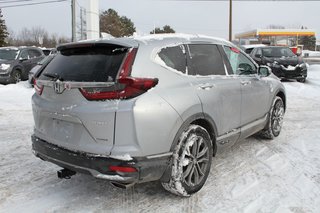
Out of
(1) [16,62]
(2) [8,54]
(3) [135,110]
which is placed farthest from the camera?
(2) [8,54]

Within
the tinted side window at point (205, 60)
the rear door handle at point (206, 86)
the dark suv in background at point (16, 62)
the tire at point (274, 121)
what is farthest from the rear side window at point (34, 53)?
the rear door handle at point (206, 86)

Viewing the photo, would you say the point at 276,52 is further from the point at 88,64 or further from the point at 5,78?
the point at 88,64

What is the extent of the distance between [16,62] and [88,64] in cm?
1258

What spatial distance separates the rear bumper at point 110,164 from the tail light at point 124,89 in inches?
22.1

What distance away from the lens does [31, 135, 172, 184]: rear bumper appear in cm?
301

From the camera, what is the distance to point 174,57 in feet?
11.6

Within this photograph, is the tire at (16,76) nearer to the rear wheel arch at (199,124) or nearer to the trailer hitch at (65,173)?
the trailer hitch at (65,173)

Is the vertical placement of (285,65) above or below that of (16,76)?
above

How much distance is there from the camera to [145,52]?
127 inches

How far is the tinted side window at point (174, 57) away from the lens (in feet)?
11.2

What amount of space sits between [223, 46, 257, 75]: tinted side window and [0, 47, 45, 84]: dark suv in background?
38.8 ft

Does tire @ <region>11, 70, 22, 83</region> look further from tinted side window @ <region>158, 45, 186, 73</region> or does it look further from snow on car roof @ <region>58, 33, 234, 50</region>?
tinted side window @ <region>158, 45, 186, 73</region>

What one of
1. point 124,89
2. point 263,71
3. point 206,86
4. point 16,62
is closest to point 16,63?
point 16,62

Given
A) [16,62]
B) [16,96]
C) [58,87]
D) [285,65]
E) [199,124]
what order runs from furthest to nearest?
[16,62] < [285,65] < [16,96] < [199,124] < [58,87]
